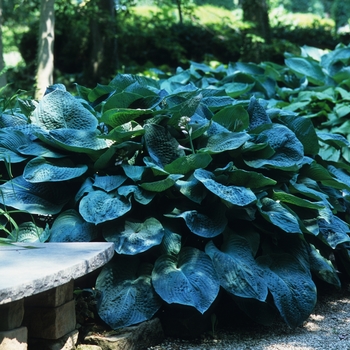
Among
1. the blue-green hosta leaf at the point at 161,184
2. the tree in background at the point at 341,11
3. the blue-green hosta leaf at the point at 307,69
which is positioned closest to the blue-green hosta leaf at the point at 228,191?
the blue-green hosta leaf at the point at 161,184

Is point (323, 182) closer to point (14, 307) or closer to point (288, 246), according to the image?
point (288, 246)

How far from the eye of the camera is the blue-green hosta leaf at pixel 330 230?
349cm

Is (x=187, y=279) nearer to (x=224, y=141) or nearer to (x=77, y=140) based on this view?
(x=224, y=141)

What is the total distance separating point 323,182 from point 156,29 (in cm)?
796

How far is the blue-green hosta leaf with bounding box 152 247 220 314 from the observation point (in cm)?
273

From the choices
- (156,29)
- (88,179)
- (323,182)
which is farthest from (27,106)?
(156,29)

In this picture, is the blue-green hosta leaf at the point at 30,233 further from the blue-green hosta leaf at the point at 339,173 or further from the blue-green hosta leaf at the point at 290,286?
the blue-green hosta leaf at the point at 339,173

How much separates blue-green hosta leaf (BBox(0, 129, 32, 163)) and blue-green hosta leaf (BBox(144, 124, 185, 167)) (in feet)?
2.36

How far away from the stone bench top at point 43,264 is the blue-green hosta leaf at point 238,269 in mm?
644

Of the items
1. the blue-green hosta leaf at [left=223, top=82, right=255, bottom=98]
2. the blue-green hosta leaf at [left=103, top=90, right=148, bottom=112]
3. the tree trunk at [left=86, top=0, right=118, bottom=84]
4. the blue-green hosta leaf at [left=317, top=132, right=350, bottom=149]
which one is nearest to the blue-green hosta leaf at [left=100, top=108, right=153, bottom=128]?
the blue-green hosta leaf at [left=103, top=90, right=148, bottom=112]

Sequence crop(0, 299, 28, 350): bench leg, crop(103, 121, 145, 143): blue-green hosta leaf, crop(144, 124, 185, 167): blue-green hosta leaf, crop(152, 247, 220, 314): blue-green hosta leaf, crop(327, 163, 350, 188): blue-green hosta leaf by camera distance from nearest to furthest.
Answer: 1. crop(0, 299, 28, 350): bench leg
2. crop(152, 247, 220, 314): blue-green hosta leaf
3. crop(103, 121, 145, 143): blue-green hosta leaf
4. crop(144, 124, 185, 167): blue-green hosta leaf
5. crop(327, 163, 350, 188): blue-green hosta leaf

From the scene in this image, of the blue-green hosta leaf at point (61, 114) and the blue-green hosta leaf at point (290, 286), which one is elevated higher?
the blue-green hosta leaf at point (61, 114)

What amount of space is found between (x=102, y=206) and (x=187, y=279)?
582 mm

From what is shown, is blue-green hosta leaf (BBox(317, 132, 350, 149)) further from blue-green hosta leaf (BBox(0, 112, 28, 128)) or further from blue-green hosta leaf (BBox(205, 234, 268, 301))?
blue-green hosta leaf (BBox(0, 112, 28, 128))
